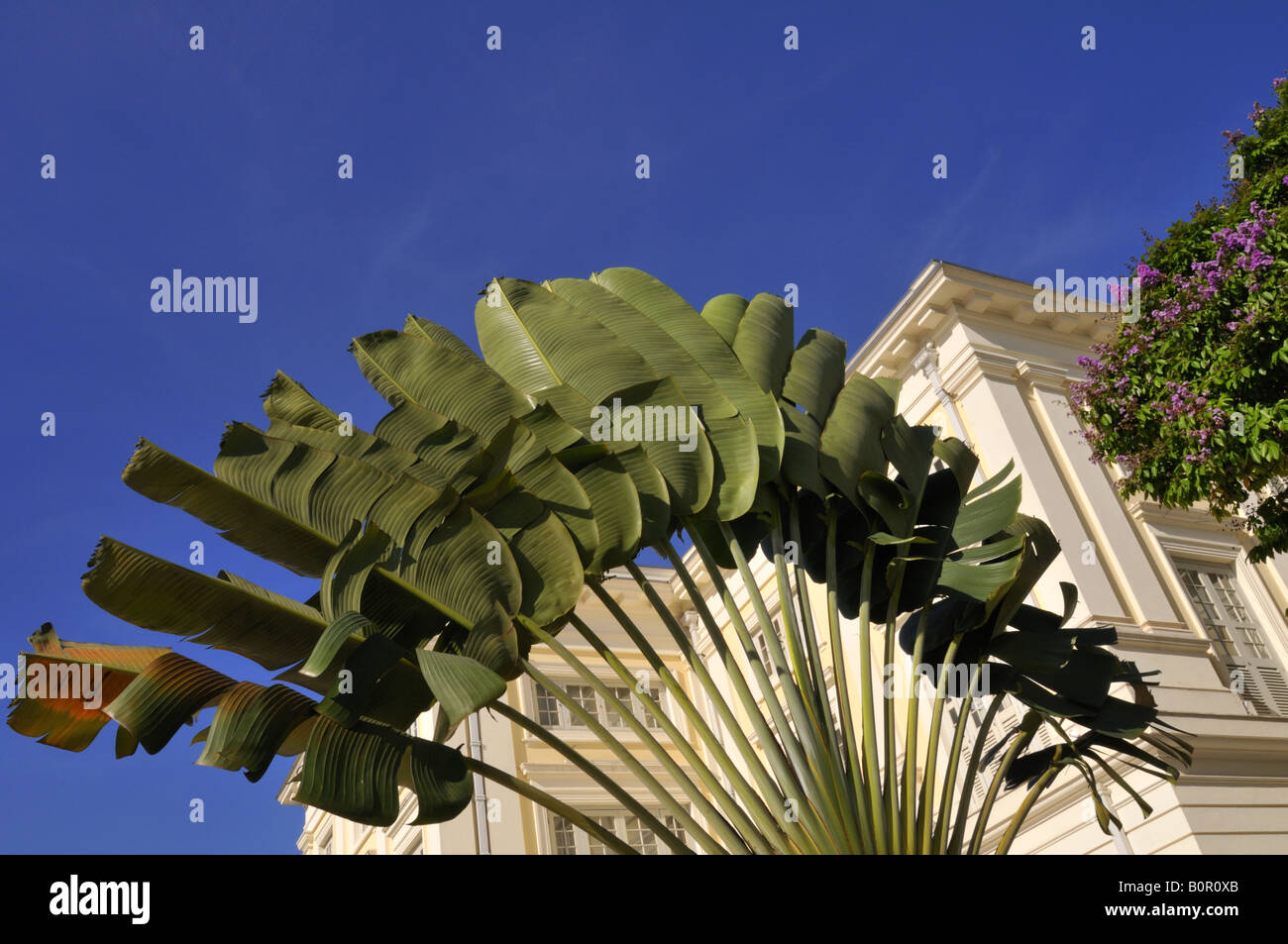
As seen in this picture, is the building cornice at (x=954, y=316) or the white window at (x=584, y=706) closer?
the building cornice at (x=954, y=316)

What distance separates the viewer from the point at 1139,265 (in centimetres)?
1056

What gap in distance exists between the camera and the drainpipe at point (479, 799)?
18109 mm

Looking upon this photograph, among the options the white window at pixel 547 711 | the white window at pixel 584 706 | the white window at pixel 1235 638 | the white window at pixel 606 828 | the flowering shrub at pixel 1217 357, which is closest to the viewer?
the flowering shrub at pixel 1217 357

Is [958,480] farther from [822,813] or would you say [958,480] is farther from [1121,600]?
[1121,600]

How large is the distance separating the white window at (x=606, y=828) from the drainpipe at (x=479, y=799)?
4.43ft

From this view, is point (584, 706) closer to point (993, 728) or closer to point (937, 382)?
point (993, 728)

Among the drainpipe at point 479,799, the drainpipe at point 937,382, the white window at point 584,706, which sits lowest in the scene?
the drainpipe at point 479,799

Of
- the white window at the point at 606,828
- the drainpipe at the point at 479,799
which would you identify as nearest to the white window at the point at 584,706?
the drainpipe at the point at 479,799

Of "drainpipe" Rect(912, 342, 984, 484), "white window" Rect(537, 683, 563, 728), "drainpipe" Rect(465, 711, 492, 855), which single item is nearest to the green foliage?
"drainpipe" Rect(912, 342, 984, 484)

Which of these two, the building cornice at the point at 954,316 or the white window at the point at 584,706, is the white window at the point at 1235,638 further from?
the white window at the point at 584,706
